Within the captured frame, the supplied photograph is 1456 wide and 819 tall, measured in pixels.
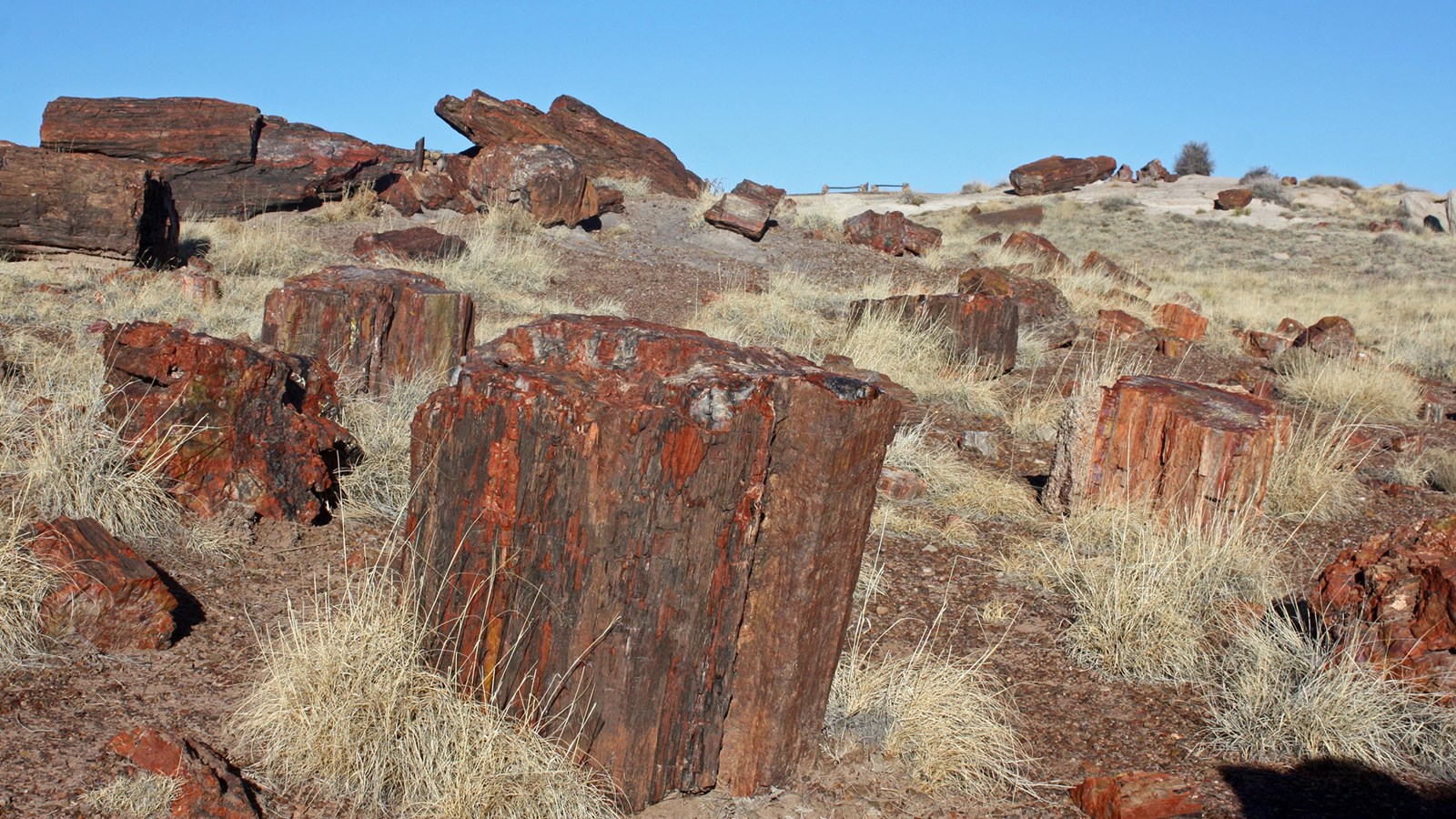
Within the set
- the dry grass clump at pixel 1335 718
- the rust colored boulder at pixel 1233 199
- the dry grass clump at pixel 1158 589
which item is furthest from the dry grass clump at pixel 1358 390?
the rust colored boulder at pixel 1233 199

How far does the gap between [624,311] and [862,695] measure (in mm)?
7959

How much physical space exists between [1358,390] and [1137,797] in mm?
7523

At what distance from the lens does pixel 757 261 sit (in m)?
15.5

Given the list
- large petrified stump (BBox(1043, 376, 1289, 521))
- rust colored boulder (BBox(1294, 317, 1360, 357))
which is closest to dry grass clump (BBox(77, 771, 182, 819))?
large petrified stump (BBox(1043, 376, 1289, 521))

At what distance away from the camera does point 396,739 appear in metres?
A: 2.88

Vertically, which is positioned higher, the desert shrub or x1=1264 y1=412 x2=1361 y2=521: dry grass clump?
the desert shrub

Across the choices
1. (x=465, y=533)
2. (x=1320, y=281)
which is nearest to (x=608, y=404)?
(x=465, y=533)

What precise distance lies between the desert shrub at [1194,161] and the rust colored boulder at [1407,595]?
46.9 metres

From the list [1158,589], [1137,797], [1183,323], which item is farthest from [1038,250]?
[1137,797]

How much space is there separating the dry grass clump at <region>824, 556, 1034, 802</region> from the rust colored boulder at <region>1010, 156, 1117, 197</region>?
36861mm

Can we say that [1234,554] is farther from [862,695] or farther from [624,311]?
[624,311]

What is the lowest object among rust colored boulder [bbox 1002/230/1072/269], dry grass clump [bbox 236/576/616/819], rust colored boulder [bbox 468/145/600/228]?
dry grass clump [bbox 236/576/616/819]

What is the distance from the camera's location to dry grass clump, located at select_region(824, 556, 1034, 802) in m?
3.26

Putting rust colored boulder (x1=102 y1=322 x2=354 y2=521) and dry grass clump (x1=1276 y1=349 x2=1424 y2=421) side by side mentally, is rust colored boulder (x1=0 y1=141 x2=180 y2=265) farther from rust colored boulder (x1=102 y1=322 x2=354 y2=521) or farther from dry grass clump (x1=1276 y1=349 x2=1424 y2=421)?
dry grass clump (x1=1276 y1=349 x2=1424 y2=421)
